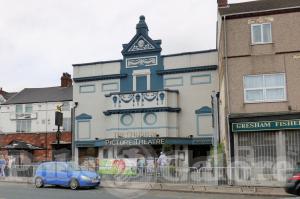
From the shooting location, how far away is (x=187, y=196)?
1900 cm

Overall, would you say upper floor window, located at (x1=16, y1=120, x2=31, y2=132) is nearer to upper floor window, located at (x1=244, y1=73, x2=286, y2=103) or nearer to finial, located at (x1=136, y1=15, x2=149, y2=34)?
finial, located at (x1=136, y1=15, x2=149, y2=34)

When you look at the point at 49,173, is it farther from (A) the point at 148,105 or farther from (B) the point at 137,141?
(A) the point at 148,105

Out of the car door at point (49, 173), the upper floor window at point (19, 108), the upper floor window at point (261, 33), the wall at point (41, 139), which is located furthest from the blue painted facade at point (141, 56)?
the car door at point (49, 173)

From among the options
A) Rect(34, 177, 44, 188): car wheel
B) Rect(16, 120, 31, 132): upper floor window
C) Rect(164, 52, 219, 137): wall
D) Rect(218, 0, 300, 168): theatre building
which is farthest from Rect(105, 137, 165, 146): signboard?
Rect(16, 120, 31, 132): upper floor window

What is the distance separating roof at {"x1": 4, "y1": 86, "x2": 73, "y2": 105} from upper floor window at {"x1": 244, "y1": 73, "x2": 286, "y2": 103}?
2582 centimetres

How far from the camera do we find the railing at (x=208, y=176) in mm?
21266

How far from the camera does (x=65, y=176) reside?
22.3 meters

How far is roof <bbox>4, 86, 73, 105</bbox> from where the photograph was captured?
4683 cm

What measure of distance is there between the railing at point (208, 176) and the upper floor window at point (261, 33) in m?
6.65

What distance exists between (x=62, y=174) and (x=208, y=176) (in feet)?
23.4

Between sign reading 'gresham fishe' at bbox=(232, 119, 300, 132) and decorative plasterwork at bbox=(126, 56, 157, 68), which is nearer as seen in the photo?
sign reading 'gresham fishe' at bbox=(232, 119, 300, 132)

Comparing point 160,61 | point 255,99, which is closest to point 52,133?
point 160,61

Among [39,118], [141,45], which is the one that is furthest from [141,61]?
[39,118]

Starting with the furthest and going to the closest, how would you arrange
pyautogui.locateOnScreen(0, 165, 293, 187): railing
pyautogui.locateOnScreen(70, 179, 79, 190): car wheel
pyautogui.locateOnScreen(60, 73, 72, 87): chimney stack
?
pyautogui.locateOnScreen(60, 73, 72, 87): chimney stack → pyautogui.locateOnScreen(70, 179, 79, 190): car wheel → pyautogui.locateOnScreen(0, 165, 293, 187): railing
